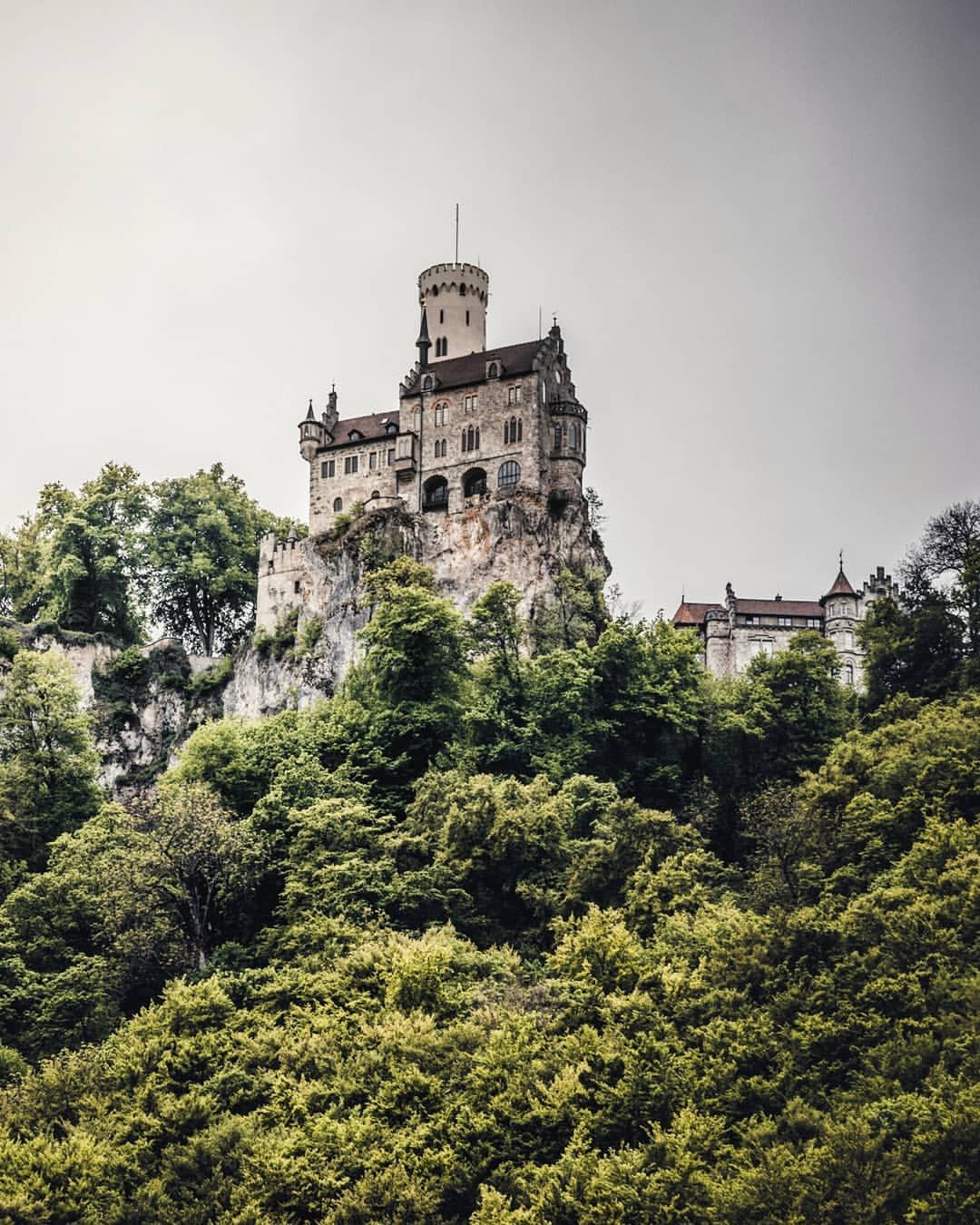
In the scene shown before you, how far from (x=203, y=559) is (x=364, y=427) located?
11.0 m

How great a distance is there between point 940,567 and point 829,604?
2808 cm

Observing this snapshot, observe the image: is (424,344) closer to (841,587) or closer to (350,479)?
(350,479)

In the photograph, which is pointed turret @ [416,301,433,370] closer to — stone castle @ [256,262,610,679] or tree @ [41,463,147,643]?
stone castle @ [256,262,610,679]

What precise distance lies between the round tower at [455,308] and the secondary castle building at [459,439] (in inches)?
14.1

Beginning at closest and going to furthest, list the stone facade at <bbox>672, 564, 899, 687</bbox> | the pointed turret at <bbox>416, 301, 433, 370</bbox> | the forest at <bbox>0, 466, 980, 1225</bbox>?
the forest at <bbox>0, 466, 980, 1225</bbox> → the pointed turret at <bbox>416, 301, 433, 370</bbox> → the stone facade at <bbox>672, 564, 899, 687</bbox>

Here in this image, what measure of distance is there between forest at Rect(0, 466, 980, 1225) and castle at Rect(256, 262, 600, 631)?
864 cm

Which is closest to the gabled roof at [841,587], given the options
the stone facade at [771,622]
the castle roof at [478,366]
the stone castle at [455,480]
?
the stone facade at [771,622]

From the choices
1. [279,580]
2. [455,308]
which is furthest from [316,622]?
[455,308]

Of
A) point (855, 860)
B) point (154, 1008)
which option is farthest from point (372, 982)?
point (855, 860)

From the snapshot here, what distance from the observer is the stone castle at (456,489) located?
6569 centimetres

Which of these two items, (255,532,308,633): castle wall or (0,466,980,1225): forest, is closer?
(0,466,980,1225): forest

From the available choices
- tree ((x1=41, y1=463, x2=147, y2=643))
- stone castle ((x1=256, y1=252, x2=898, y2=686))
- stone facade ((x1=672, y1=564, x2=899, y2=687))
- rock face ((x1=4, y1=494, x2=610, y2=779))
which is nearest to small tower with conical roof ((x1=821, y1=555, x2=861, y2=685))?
stone facade ((x1=672, y1=564, x2=899, y2=687))

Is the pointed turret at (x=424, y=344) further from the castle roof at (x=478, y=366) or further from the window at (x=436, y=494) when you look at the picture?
the window at (x=436, y=494)

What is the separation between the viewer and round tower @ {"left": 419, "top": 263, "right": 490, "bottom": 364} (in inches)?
2980
